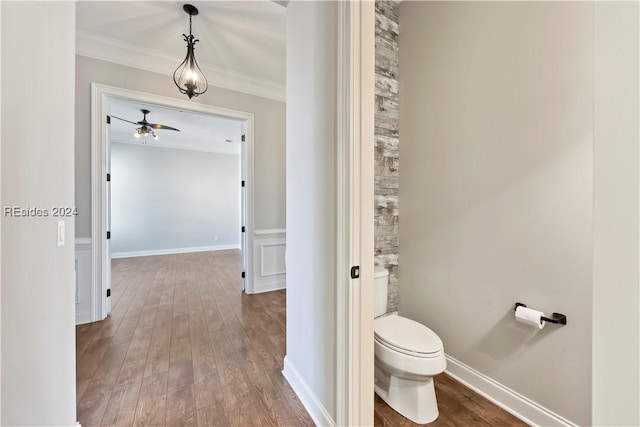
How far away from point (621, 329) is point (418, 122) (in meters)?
1.80

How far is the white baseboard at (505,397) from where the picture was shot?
4.42 feet

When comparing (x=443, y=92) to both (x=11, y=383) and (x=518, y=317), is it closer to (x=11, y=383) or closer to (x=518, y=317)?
(x=518, y=317)

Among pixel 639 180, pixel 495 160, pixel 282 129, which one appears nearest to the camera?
pixel 639 180

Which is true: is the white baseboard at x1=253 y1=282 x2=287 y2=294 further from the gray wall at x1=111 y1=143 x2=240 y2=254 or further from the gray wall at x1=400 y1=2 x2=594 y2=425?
the gray wall at x1=111 y1=143 x2=240 y2=254

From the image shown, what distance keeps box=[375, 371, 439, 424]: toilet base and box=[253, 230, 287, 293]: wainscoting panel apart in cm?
230

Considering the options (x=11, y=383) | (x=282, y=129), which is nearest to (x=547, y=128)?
(x=11, y=383)

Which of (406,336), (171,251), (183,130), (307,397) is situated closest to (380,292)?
(406,336)

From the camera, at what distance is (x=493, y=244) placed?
5.09ft

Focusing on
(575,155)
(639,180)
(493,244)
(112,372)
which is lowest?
(112,372)

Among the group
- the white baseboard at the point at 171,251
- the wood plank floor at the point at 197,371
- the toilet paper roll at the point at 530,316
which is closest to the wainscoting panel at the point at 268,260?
the wood plank floor at the point at 197,371

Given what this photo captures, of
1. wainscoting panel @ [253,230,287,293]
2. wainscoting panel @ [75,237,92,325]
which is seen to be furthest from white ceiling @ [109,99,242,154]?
wainscoting panel @ [75,237,92,325]

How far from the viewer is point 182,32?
98.0 inches

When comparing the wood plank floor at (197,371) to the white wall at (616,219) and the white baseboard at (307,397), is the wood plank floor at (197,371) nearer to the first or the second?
the white baseboard at (307,397)

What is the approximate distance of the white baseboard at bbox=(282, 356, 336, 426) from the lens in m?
1.33
